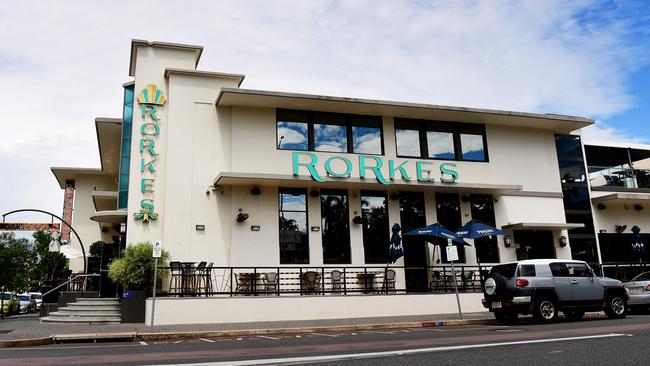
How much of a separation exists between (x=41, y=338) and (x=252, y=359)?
22.2 feet

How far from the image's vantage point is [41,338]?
11977 millimetres

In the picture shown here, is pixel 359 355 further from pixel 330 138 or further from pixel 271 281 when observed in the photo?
pixel 330 138

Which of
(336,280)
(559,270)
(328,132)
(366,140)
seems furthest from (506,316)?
(328,132)

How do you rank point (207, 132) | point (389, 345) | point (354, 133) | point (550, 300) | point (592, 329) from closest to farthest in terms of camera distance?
point (389, 345) < point (592, 329) < point (550, 300) < point (207, 132) < point (354, 133)

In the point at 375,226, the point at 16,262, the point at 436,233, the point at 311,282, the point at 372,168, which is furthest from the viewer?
the point at 16,262

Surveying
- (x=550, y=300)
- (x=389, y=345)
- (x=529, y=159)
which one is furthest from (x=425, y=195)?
(x=389, y=345)

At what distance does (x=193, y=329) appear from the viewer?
1368 cm

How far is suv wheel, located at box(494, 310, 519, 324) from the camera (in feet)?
46.3

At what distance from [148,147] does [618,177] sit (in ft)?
67.0

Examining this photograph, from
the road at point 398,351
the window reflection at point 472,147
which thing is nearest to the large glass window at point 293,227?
the window reflection at point 472,147

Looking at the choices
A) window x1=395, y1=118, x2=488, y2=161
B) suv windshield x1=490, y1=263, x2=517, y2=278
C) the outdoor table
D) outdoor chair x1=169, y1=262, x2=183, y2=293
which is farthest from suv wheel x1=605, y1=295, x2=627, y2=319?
outdoor chair x1=169, y1=262, x2=183, y2=293

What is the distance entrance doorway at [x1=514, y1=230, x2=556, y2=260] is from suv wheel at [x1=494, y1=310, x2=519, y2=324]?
7.34m

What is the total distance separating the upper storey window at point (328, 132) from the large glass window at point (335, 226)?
1.81 meters

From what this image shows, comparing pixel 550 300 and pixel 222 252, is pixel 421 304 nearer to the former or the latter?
pixel 550 300
